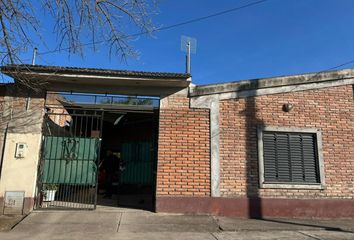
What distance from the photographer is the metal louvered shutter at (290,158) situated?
31.6 feet

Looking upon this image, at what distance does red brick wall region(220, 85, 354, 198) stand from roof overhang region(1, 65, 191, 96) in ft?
5.29

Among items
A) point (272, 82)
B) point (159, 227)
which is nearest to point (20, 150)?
point (159, 227)

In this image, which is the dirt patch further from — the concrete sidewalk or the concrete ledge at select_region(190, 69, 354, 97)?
the concrete ledge at select_region(190, 69, 354, 97)

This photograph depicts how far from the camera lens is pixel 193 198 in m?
9.15

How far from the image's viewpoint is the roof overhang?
884 centimetres

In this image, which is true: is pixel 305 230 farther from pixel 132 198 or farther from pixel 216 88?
pixel 132 198

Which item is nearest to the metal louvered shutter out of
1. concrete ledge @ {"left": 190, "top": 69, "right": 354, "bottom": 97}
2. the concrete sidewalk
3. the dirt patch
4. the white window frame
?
the white window frame

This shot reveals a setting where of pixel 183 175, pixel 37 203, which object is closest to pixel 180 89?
pixel 183 175

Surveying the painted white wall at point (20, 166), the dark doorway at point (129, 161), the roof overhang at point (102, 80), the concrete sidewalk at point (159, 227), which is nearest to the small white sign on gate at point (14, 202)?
the painted white wall at point (20, 166)

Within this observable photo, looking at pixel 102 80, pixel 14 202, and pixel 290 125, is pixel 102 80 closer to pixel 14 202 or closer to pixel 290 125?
pixel 14 202

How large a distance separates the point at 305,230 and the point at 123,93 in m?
5.46

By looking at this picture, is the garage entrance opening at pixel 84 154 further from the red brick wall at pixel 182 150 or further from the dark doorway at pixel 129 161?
the red brick wall at pixel 182 150

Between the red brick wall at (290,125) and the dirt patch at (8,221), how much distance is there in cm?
482

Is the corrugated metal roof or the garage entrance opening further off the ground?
the corrugated metal roof
